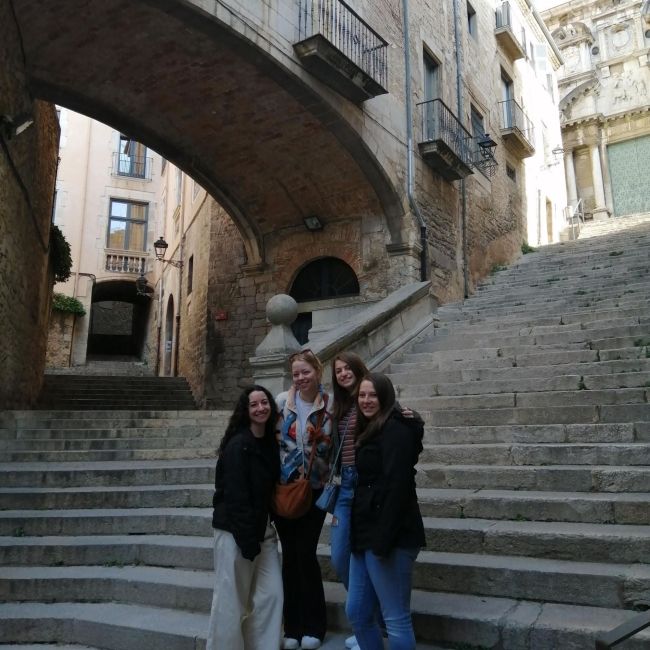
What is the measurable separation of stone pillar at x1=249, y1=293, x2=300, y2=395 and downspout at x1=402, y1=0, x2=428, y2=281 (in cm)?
566

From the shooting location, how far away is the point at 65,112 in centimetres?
2312

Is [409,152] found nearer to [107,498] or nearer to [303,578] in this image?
[107,498]

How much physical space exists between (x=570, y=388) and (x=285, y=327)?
2.86 metres

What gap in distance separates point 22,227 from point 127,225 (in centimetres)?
1540

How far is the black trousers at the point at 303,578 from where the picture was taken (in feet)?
10.2

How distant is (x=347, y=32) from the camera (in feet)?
33.9

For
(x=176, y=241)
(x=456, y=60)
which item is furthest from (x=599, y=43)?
(x=176, y=241)

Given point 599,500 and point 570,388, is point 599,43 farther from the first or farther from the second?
point 599,500

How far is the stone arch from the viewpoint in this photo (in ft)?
26.4

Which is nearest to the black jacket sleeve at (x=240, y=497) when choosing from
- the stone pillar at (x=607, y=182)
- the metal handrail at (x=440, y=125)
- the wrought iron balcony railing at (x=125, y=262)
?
the metal handrail at (x=440, y=125)

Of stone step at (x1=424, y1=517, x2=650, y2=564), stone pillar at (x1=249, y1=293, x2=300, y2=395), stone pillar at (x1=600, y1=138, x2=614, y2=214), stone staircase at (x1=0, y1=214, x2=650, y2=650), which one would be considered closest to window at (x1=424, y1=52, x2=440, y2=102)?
stone staircase at (x1=0, y1=214, x2=650, y2=650)

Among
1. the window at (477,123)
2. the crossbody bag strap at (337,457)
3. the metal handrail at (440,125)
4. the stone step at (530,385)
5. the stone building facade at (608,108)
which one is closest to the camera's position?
the crossbody bag strap at (337,457)

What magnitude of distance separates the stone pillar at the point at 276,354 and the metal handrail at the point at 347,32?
491 cm

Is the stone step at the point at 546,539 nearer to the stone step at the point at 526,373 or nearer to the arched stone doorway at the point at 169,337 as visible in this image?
the stone step at the point at 526,373
